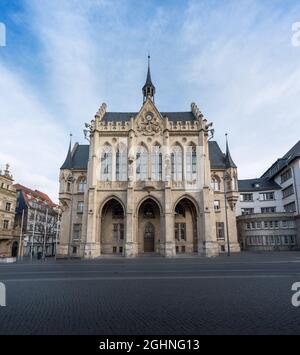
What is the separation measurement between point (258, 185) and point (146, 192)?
33425 millimetres

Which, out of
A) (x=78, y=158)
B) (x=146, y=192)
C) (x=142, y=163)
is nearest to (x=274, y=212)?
(x=146, y=192)

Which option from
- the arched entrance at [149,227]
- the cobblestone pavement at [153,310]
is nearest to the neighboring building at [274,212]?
the arched entrance at [149,227]

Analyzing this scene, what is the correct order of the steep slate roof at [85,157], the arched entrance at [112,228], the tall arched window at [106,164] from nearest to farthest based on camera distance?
1. the tall arched window at [106,164]
2. the arched entrance at [112,228]
3. the steep slate roof at [85,157]

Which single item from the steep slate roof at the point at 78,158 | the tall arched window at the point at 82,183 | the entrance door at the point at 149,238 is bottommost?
the entrance door at the point at 149,238

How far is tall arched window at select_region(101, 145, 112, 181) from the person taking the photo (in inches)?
1441

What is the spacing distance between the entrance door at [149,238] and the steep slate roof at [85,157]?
48.1ft

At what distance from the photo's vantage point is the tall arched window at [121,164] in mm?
36625

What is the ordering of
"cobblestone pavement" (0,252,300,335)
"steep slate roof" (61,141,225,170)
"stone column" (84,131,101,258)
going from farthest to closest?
"steep slate roof" (61,141,225,170) → "stone column" (84,131,101,258) → "cobblestone pavement" (0,252,300,335)

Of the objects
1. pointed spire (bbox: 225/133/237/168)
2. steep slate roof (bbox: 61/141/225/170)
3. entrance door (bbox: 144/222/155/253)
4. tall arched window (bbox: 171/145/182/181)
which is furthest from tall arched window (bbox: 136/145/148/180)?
pointed spire (bbox: 225/133/237/168)

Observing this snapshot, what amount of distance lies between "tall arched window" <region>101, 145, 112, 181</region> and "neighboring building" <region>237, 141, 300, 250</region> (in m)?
29.3

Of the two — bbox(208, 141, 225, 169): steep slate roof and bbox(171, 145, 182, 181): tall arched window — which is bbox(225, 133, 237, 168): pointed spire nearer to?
bbox(208, 141, 225, 169): steep slate roof

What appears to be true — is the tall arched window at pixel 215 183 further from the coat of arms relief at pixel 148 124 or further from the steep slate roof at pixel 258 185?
the steep slate roof at pixel 258 185

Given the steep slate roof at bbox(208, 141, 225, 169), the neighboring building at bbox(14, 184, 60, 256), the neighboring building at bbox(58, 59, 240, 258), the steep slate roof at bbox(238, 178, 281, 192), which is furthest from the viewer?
the steep slate roof at bbox(238, 178, 281, 192)
